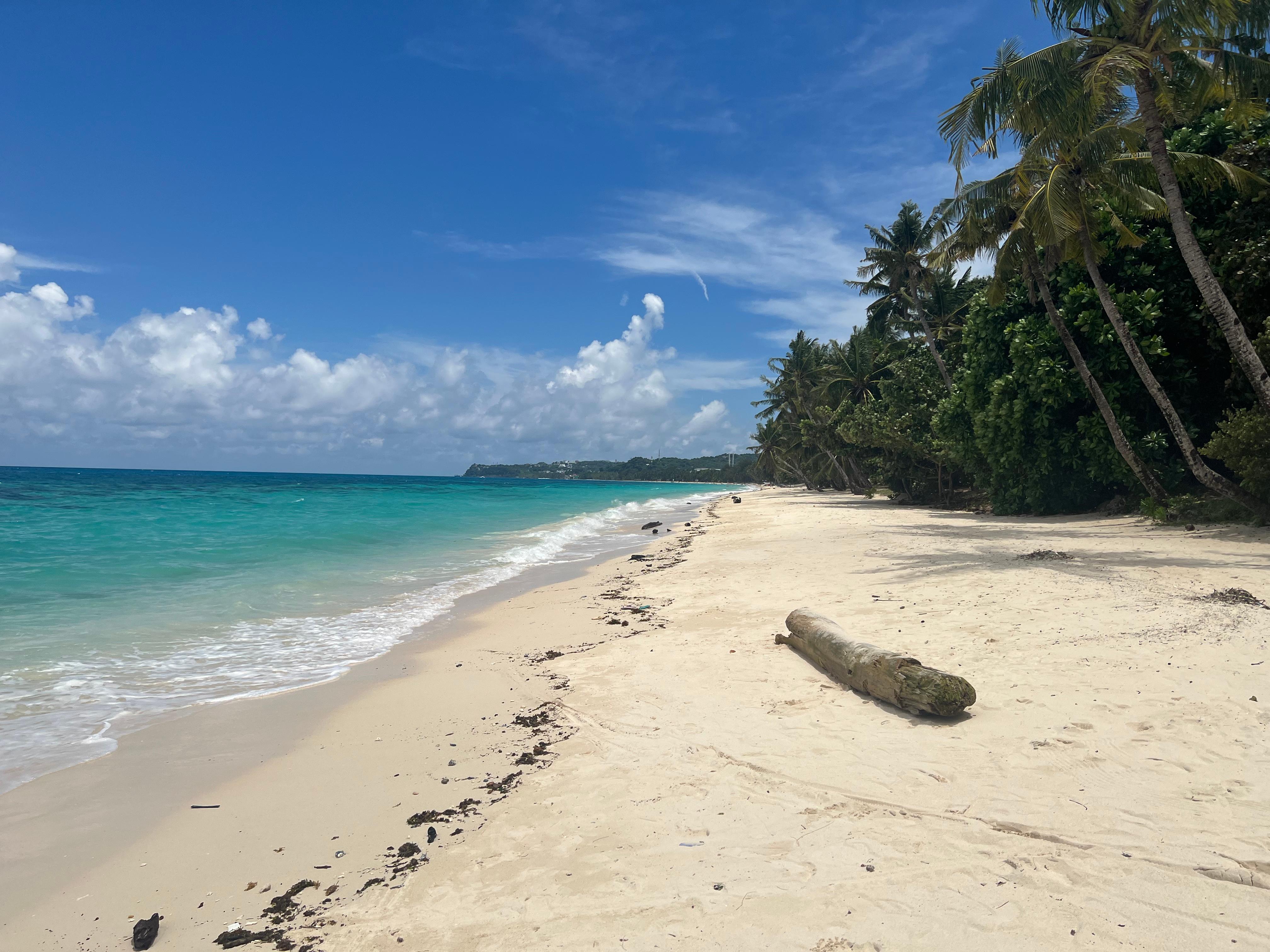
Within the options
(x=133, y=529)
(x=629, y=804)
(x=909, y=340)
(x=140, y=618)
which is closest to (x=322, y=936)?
(x=629, y=804)

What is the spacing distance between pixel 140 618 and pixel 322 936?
31.7 ft

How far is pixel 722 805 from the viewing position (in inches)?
→ 153

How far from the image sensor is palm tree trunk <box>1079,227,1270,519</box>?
12.3 metres

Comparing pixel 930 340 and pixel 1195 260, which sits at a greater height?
pixel 930 340

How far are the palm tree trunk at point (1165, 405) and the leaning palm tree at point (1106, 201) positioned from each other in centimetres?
2

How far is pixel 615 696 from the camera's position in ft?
19.8

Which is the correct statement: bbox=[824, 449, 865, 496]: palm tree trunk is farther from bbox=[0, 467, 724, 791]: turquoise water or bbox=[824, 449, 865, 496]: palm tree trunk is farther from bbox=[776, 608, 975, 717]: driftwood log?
bbox=[776, 608, 975, 717]: driftwood log

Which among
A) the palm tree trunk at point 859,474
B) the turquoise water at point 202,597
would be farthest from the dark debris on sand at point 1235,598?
the palm tree trunk at point 859,474

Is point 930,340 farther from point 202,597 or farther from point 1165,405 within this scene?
point 202,597

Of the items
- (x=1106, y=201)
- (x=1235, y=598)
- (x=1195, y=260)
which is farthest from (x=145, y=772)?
(x=1106, y=201)

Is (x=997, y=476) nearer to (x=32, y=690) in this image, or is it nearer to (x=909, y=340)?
(x=909, y=340)

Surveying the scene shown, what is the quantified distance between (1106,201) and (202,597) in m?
22.0

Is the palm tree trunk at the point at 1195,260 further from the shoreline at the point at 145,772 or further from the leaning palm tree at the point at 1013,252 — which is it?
the shoreline at the point at 145,772

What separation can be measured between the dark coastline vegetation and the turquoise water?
1344cm
